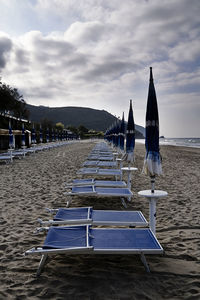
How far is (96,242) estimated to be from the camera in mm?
2820

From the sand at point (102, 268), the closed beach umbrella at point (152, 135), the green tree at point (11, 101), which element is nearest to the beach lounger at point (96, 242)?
the sand at point (102, 268)

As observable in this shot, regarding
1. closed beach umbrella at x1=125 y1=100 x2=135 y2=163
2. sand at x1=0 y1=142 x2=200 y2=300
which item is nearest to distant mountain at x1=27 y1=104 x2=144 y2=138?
closed beach umbrella at x1=125 y1=100 x2=135 y2=163

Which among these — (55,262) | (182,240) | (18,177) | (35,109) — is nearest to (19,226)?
(55,262)

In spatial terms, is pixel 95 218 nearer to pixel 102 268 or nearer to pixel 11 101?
pixel 102 268

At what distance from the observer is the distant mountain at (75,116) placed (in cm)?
13731

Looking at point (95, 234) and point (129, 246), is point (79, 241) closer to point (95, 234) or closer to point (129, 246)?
point (95, 234)

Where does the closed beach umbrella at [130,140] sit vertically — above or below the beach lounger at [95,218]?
above

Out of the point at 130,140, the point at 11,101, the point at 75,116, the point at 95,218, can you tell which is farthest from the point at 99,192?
the point at 75,116

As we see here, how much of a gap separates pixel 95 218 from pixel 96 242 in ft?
2.70

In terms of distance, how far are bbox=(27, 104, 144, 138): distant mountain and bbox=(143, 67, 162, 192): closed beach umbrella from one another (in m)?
128

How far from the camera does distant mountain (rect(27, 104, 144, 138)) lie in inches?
5406

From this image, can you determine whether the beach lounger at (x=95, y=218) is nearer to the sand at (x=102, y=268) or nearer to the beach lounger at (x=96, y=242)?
the beach lounger at (x=96, y=242)

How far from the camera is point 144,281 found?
262 cm

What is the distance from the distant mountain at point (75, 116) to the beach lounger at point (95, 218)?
127 meters
